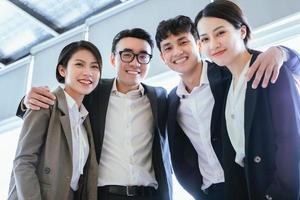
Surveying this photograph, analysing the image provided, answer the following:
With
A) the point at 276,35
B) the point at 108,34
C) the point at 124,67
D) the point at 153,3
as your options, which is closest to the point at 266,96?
the point at 124,67

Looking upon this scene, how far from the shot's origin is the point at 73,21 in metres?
3.87

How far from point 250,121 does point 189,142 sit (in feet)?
1.74

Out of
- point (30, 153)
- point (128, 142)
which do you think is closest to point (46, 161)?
point (30, 153)

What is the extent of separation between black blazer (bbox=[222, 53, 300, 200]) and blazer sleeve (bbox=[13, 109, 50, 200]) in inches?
35.4

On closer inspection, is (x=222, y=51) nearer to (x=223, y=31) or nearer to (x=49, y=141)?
(x=223, y=31)

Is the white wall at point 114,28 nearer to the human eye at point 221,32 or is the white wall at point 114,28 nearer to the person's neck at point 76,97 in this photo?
the human eye at point 221,32

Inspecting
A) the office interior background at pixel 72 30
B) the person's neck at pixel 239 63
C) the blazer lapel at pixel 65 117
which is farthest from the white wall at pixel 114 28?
the blazer lapel at pixel 65 117

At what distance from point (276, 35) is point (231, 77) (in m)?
1.08

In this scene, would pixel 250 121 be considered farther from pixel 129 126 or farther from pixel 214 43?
pixel 129 126

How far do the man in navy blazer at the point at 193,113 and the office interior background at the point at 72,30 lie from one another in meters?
0.67

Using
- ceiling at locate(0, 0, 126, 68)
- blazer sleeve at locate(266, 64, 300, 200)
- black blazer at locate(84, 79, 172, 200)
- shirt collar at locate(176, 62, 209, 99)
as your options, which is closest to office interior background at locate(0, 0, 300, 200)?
ceiling at locate(0, 0, 126, 68)

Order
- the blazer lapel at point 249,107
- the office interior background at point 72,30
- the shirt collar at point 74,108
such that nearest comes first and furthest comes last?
1. the blazer lapel at point 249,107
2. the shirt collar at point 74,108
3. the office interior background at point 72,30

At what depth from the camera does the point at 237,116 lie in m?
1.52

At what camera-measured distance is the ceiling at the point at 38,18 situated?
3.62 meters
